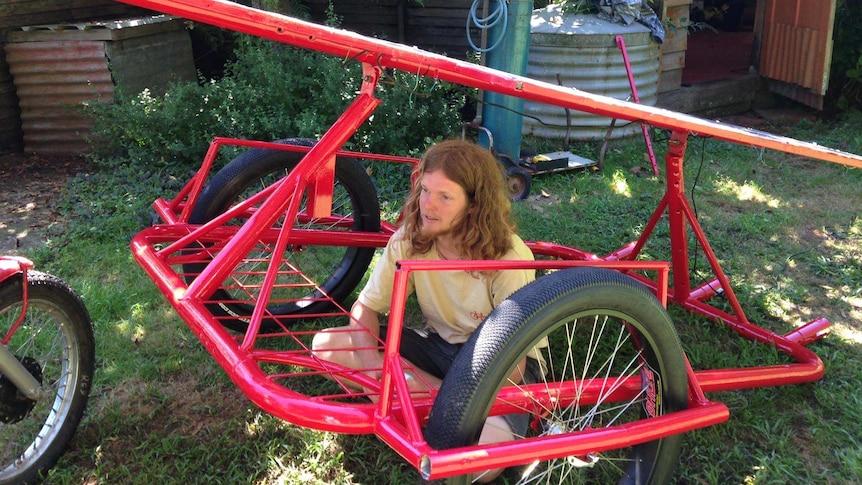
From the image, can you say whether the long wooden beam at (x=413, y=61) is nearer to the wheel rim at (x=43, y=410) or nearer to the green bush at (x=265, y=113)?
the wheel rim at (x=43, y=410)

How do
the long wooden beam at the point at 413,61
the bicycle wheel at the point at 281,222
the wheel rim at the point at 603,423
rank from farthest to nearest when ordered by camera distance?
the bicycle wheel at the point at 281,222 < the wheel rim at the point at 603,423 < the long wooden beam at the point at 413,61

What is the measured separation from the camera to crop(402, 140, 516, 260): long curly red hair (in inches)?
95.2

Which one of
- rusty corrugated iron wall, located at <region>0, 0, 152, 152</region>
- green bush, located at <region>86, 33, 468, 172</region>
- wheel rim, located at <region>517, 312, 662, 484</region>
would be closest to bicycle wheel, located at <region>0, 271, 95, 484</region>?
wheel rim, located at <region>517, 312, 662, 484</region>

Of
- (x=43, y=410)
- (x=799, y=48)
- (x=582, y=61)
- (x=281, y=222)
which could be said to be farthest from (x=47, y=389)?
(x=799, y=48)

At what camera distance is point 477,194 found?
246 centimetres

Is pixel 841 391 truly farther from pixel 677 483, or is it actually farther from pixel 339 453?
pixel 339 453

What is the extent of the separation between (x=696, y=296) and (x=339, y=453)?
1880 millimetres

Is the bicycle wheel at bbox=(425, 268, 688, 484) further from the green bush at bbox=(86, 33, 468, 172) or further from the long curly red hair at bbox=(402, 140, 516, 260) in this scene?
the green bush at bbox=(86, 33, 468, 172)

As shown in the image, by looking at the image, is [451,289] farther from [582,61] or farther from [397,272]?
[582,61]

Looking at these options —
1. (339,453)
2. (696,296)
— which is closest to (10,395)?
(339,453)

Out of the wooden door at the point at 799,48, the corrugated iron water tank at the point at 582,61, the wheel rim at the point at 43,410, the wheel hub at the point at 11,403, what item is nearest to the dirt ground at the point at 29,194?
the wheel rim at the point at 43,410

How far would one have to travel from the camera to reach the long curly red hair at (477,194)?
2.42 meters

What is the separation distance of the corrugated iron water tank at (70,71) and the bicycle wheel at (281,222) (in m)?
3.09

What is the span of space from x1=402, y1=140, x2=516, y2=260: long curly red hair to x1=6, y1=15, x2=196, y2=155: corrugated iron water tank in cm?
435
